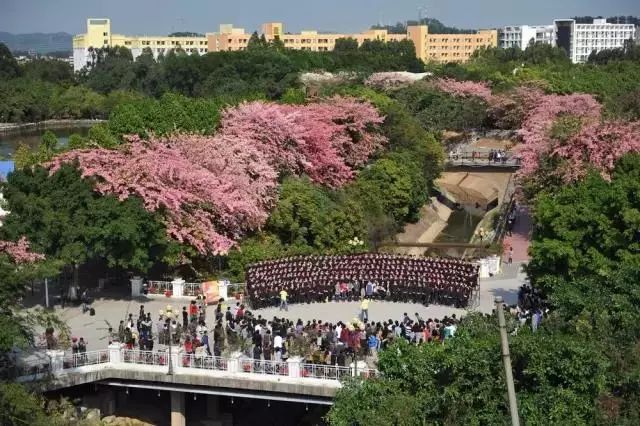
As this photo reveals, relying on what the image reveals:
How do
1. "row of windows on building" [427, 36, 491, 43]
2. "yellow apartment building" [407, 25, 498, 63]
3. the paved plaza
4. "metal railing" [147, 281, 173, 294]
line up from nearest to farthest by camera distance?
1. the paved plaza
2. "metal railing" [147, 281, 173, 294]
3. "yellow apartment building" [407, 25, 498, 63]
4. "row of windows on building" [427, 36, 491, 43]

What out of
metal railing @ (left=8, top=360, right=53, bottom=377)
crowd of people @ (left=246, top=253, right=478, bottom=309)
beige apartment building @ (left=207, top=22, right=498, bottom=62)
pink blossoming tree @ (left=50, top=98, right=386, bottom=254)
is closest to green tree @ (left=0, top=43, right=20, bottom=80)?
beige apartment building @ (left=207, top=22, right=498, bottom=62)

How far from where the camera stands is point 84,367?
23.5 m

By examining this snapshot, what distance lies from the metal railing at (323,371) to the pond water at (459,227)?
24832 mm

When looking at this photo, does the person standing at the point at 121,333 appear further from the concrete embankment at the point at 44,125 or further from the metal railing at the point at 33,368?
the concrete embankment at the point at 44,125

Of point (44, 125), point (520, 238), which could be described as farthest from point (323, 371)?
point (44, 125)

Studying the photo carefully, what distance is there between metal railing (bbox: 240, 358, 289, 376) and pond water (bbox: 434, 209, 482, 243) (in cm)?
2481

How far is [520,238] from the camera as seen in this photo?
4191 centimetres

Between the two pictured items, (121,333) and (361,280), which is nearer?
(121,333)

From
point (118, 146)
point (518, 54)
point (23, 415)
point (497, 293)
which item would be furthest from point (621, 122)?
point (518, 54)

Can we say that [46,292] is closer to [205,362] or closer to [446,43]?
[205,362]

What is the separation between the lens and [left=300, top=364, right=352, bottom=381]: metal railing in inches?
886

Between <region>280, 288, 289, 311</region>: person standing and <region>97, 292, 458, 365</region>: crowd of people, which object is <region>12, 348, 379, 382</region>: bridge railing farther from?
<region>280, 288, 289, 311</region>: person standing

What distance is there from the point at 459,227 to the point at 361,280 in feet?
71.5

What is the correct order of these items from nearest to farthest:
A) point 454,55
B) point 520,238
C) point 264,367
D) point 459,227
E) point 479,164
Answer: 1. point 264,367
2. point 520,238
3. point 459,227
4. point 479,164
5. point 454,55
